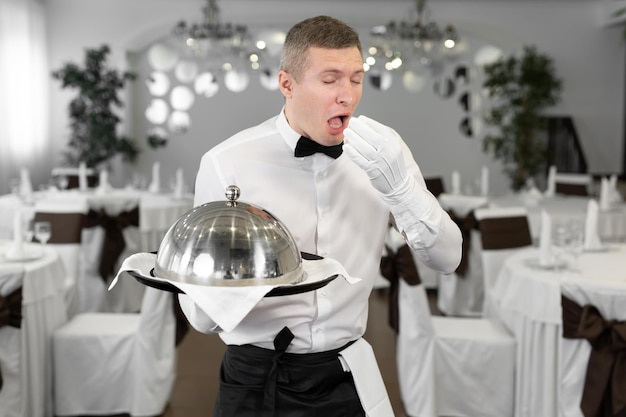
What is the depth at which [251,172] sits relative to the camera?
1.57m

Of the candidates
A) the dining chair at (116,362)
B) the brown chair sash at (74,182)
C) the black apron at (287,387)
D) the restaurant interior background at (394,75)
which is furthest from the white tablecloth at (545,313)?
the restaurant interior background at (394,75)

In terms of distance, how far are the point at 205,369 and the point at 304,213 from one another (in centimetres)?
323

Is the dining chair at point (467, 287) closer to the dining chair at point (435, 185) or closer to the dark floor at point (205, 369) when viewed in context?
the dark floor at point (205, 369)

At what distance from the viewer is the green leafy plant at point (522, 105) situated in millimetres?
9703

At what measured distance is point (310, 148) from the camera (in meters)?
1.53

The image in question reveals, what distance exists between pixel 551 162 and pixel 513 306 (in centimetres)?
710

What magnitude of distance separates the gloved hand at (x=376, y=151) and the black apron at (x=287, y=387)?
1.51ft

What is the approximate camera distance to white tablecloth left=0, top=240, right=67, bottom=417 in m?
3.31

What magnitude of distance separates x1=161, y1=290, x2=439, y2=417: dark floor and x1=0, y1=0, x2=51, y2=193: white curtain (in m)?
4.77

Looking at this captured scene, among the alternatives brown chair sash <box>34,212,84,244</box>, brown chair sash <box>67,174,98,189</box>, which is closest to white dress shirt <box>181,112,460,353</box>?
brown chair sash <box>34,212,84,244</box>

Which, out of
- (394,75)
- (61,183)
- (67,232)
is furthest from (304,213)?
(394,75)

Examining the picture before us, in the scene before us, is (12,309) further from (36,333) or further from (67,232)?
(67,232)

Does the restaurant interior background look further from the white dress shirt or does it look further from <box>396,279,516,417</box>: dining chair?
the white dress shirt

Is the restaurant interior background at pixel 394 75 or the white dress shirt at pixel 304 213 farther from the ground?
the restaurant interior background at pixel 394 75
